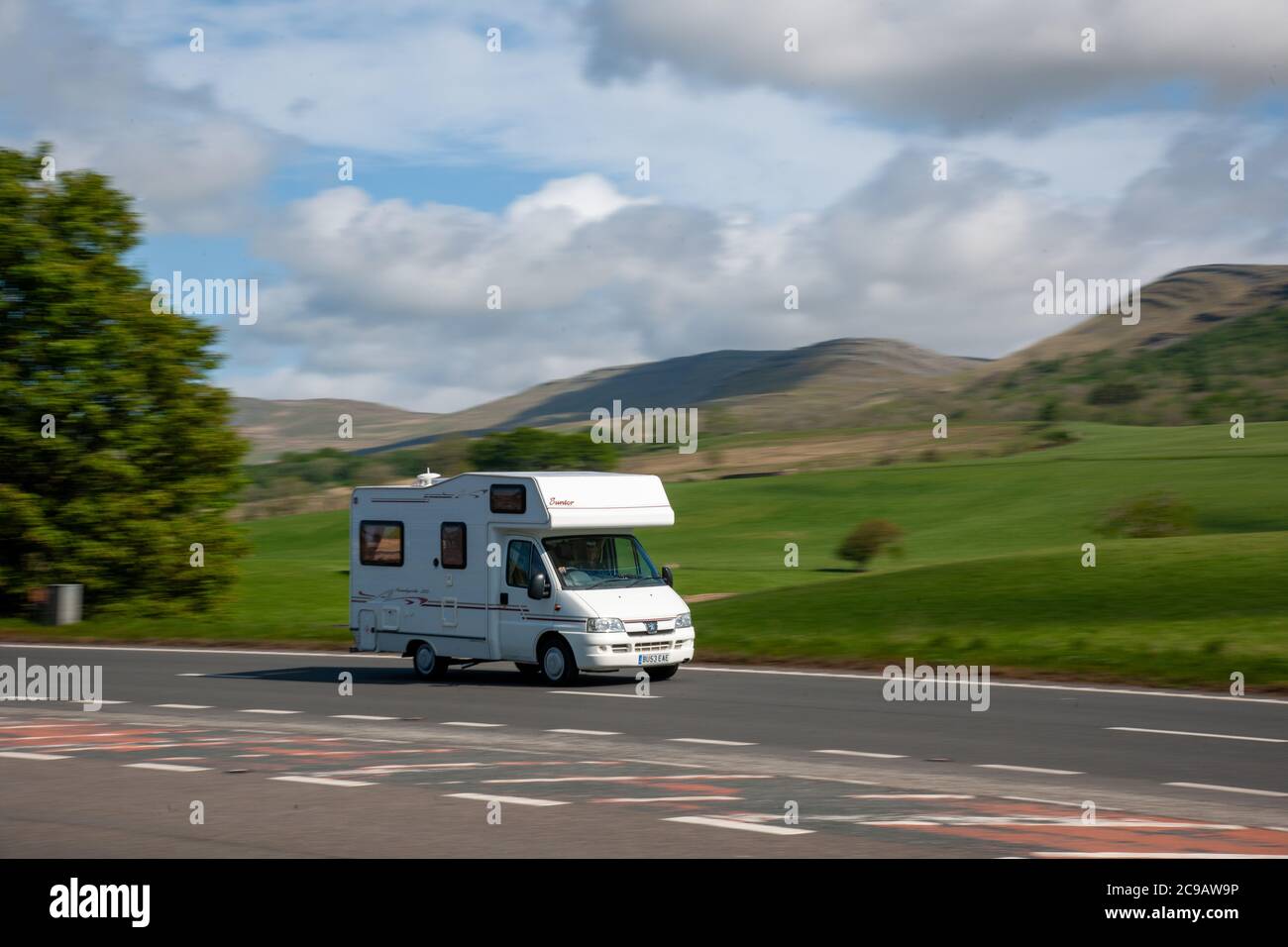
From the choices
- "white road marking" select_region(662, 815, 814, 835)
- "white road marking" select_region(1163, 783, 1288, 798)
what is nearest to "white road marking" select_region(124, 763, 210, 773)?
"white road marking" select_region(662, 815, 814, 835)

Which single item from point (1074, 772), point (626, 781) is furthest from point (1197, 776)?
point (626, 781)

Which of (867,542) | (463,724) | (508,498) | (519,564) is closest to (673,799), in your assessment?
(463,724)

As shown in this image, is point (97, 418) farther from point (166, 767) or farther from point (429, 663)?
point (166, 767)

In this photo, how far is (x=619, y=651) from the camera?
2066 cm

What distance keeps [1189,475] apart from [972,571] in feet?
200

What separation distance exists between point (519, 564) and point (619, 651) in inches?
77.2

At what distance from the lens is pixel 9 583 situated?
42344 mm

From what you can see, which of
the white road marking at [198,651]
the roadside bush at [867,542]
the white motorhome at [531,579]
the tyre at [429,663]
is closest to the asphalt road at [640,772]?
the white motorhome at [531,579]

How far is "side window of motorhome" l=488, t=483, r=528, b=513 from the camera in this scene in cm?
2148

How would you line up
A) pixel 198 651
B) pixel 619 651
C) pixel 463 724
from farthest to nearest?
1. pixel 198 651
2. pixel 619 651
3. pixel 463 724

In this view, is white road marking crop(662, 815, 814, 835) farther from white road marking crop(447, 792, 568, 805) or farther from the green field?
the green field

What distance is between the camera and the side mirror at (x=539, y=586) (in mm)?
20938

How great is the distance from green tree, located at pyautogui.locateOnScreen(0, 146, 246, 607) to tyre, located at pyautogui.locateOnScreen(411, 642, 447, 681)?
2292 centimetres
